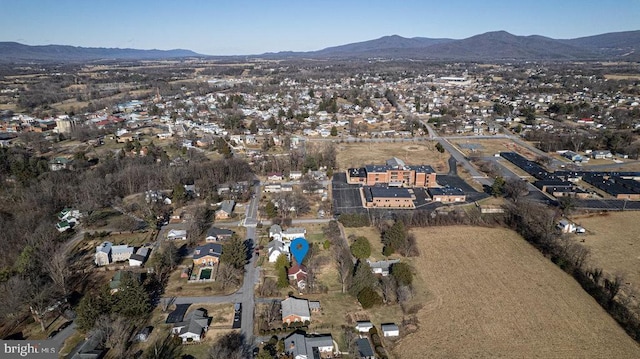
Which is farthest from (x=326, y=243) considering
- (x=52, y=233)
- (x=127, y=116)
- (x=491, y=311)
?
(x=127, y=116)

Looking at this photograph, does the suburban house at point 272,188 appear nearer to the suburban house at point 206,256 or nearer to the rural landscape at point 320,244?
the rural landscape at point 320,244

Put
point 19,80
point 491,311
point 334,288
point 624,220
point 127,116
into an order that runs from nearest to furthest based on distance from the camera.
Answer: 1. point 491,311
2. point 334,288
3. point 624,220
4. point 127,116
5. point 19,80

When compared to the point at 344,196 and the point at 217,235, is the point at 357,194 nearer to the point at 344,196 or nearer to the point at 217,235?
the point at 344,196

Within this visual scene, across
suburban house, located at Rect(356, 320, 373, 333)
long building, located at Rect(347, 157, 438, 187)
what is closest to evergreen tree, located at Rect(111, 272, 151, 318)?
suburban house, located at Rect(356, 320, 373, 333)

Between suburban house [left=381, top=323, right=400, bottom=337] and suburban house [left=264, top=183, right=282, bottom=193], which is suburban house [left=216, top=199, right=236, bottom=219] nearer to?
suburban house [left=264, top=183, right=282, bottom=193]

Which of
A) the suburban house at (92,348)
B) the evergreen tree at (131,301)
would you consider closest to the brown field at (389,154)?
the evergreen tree at (131,301)

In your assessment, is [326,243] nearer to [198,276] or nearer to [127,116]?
[198,276]

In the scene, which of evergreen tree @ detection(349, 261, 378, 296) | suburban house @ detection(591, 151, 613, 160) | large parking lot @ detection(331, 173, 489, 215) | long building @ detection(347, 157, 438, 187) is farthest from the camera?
suburban house @ detection(591, 151, 613, 160)
